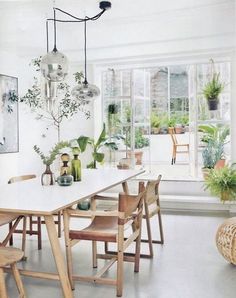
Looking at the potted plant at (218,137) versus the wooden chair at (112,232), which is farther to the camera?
the potted plant at (218,137)

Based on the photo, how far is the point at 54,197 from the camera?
308 cm

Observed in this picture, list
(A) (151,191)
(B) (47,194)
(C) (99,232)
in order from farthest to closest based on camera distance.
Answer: (A) (151,191), (B) (47,194), (C) (99,232)

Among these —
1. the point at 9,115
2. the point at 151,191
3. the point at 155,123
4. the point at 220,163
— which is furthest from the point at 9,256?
the point at 155,123

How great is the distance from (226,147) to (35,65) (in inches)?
140

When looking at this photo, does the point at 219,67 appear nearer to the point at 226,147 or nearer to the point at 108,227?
the point at 226,147

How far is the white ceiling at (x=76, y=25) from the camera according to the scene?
4.66m

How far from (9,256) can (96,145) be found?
13.0 feet

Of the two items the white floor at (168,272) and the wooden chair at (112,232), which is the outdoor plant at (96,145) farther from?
the wooden chair at (112,232)

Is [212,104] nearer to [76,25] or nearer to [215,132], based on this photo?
[215,132]

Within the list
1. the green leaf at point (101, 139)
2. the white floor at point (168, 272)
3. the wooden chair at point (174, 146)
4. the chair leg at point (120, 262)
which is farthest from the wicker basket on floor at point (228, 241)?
the wooden chair at point (174, 146)

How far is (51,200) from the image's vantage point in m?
2.95

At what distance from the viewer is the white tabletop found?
2688mm

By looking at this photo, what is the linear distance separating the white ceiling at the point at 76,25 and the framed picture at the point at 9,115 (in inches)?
23.3

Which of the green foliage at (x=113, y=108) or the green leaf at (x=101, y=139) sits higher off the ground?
the green foliage at (x=113, y=108)
